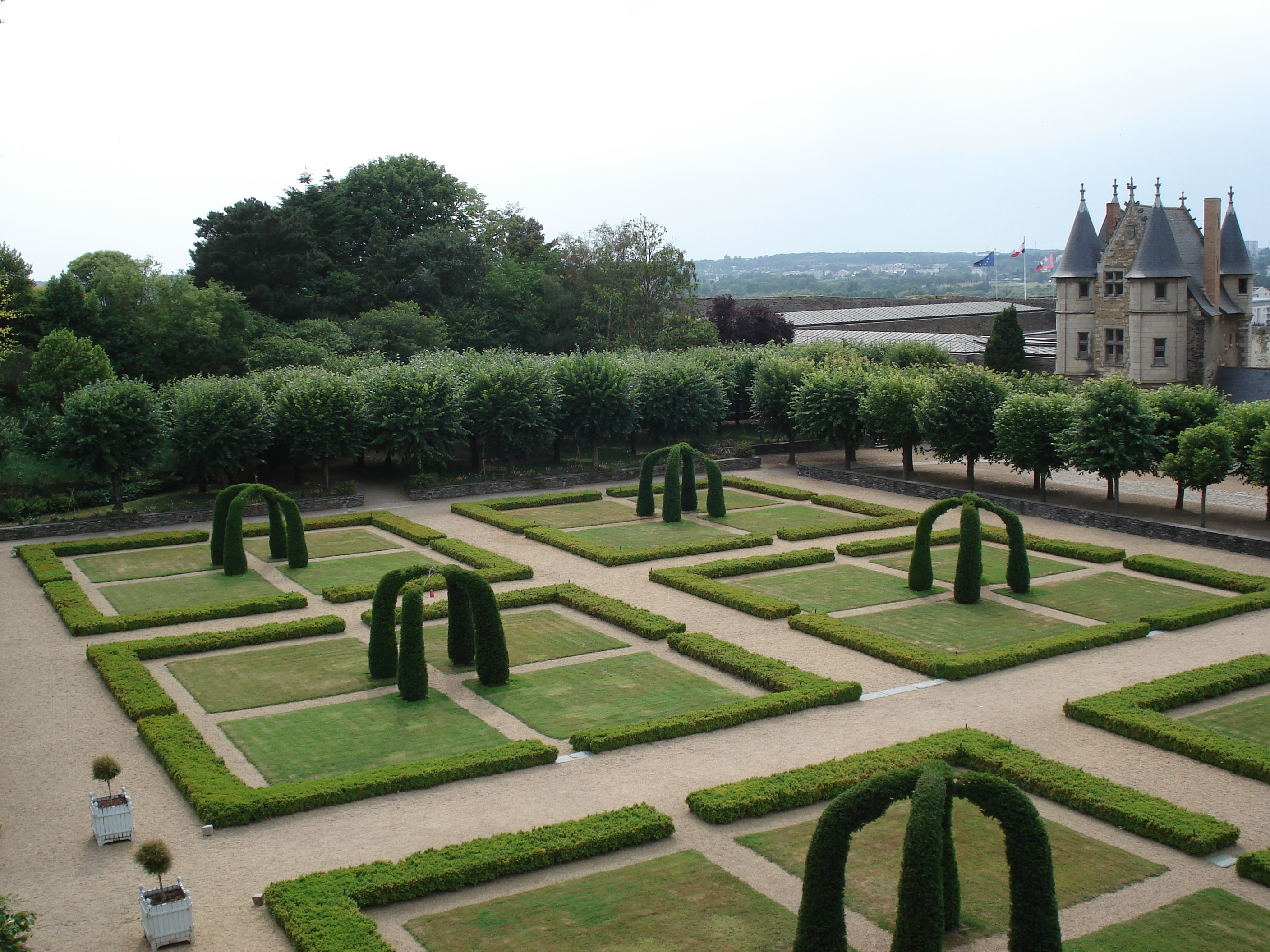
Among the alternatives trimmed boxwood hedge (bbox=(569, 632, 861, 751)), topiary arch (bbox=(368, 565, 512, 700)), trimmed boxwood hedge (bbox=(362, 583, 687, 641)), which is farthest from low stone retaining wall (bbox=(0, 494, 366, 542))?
trimmed boxwood hedge (bbox=(569, 632, 861, 751))

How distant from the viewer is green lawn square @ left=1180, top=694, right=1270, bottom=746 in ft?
63.8

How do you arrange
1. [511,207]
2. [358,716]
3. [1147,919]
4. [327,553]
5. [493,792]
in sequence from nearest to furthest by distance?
[1147,919], [493,792], [358,716], [327,553], [511,207]

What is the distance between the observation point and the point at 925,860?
35.3ft

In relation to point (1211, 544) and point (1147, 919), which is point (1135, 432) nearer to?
point (1211, 544)

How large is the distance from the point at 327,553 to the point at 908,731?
2210 centimetres

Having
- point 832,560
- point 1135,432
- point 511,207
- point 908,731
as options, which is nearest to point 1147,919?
point 908,731

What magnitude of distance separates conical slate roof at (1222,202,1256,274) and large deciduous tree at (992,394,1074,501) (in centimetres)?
2168

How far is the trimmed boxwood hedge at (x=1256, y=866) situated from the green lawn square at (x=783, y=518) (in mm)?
22954

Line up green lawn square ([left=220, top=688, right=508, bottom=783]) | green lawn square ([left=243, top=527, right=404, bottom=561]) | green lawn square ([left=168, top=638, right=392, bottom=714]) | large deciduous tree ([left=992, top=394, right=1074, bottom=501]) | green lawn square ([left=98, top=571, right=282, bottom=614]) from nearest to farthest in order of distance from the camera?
green lawn square ([left=220, top=688, right=508, bottom=783]) → green lawn square ([left=168, top=638, right=392, bottom=714]) → green lawn square ([left=98, top=571, right=282, bottom=614]) → green lawn square ([left=243, top=527, right=404, bottom=561]) → large deciduous tree ([left=992, top=394, right=1074, bottom=501])

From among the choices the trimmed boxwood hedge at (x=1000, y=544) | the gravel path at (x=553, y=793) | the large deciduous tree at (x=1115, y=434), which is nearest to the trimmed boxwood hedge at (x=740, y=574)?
the trimmed boxwood hedge at (x=1000, y=544)

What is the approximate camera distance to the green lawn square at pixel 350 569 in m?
31.6

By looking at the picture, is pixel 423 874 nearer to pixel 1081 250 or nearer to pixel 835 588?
pixel 835 588

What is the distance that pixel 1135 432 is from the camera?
3606 centimetres

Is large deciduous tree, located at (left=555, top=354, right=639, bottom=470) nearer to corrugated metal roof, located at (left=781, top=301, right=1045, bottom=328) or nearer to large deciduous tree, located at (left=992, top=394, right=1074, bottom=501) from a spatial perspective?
large deciduous tree, located at (left=992, top=394, right=1074, bottom=501)
